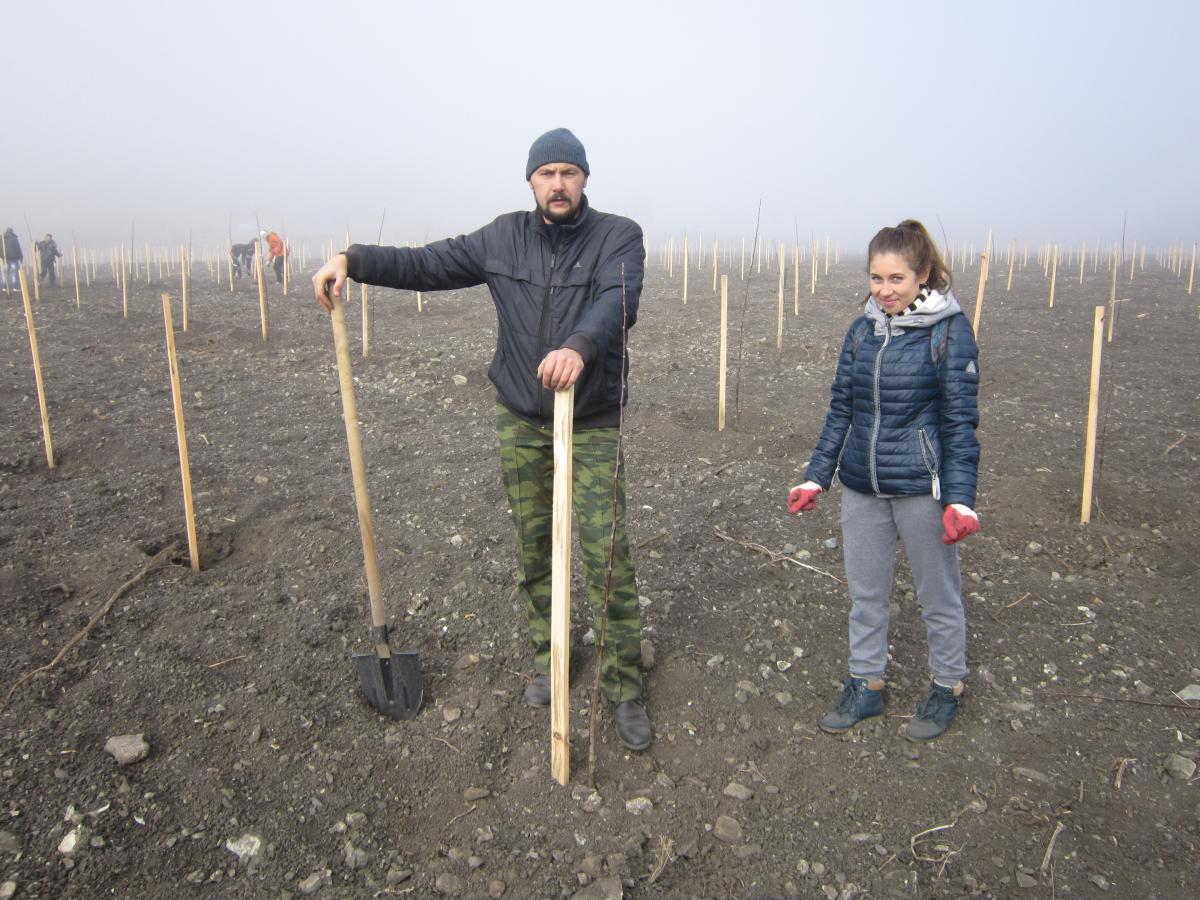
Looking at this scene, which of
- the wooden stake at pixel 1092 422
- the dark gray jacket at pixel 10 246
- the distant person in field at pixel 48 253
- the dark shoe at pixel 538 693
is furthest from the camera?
the distant person in field at pixel 48 253

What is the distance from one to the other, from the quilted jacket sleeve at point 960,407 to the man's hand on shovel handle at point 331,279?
5.57 feet

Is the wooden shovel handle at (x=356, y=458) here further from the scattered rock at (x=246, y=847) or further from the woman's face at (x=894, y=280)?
the woman's face at (x=894, y=280)

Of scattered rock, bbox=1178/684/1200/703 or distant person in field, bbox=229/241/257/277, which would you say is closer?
scattered rock, bbox=1178/684/1200/703

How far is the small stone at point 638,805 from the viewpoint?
2.06m

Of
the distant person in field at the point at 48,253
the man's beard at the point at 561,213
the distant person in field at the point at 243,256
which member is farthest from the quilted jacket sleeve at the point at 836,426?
the distant person in field at the point at 243,256

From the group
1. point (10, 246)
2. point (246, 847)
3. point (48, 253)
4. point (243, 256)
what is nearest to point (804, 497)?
point (246, 847)

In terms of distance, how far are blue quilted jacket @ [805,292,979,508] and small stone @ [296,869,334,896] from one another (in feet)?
5.85

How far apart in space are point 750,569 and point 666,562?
0.40m

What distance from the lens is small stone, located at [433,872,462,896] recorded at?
1.82 meters

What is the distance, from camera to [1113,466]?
4.93 metres

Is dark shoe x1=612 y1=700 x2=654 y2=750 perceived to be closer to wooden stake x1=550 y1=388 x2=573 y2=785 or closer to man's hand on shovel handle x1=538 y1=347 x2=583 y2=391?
wooden stake x1=550 y1=388 x2=573 y2=785

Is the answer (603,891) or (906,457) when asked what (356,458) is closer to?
(603,891)

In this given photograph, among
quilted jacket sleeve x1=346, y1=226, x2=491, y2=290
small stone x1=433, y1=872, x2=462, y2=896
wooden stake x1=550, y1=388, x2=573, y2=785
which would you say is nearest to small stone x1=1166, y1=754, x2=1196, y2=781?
wooden stake x1=550, y1=388, x2=573, y2=785

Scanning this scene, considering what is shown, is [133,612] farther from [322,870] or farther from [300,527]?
[322,870]
